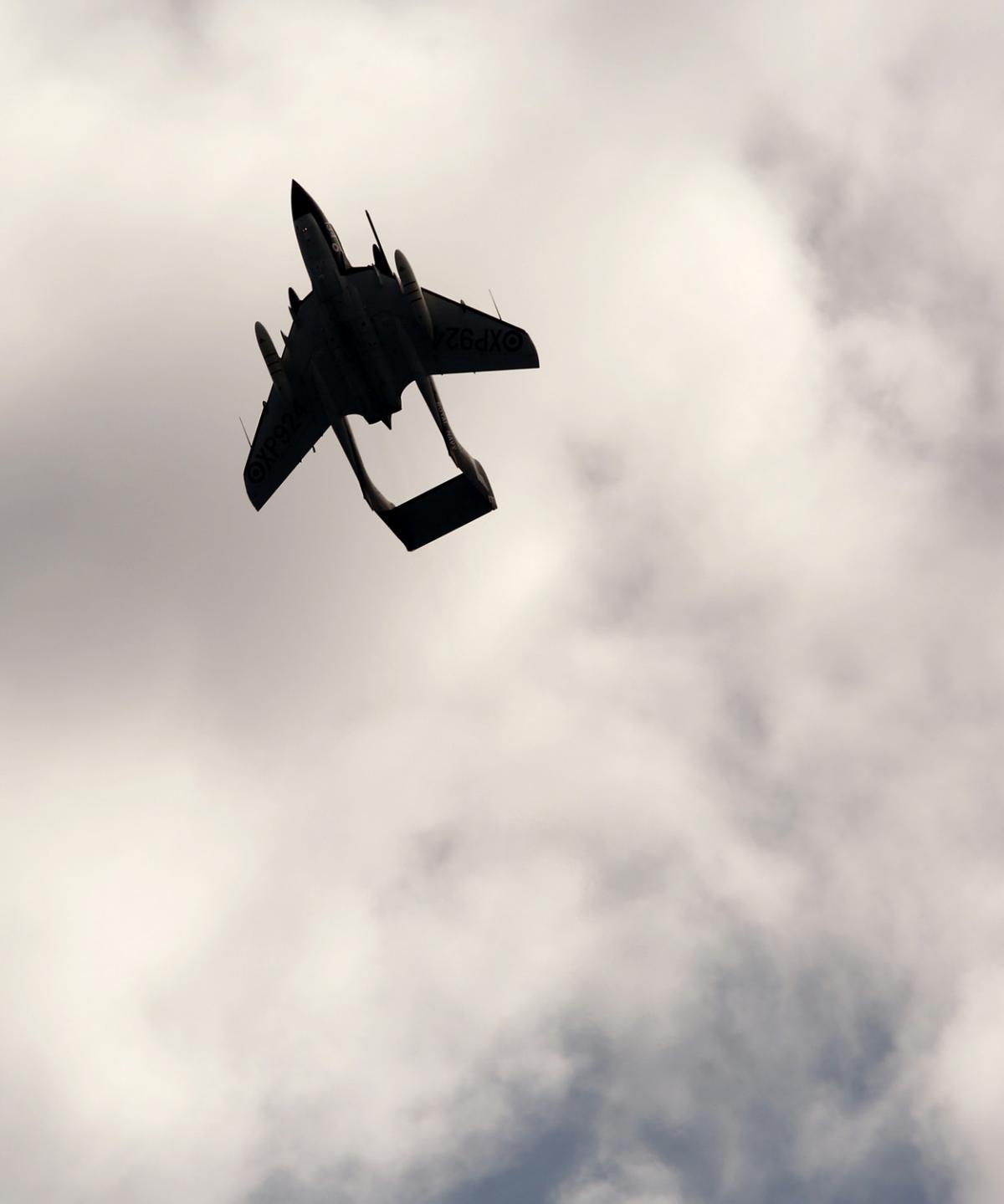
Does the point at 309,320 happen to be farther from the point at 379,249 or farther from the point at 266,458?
the point at 266,458

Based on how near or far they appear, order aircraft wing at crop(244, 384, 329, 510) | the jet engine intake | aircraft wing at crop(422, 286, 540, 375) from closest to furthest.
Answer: the jet engine intake → aircraft wing at crop(422, 286, 540, 375) → aircraft wing at crop(244, 384, 329, 510)

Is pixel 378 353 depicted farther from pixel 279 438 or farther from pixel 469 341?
pixel 279 438

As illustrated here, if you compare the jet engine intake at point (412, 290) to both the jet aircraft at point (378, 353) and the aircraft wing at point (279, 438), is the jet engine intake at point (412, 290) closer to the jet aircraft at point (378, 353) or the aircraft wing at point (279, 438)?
the jet aircraft at point (378, 353)

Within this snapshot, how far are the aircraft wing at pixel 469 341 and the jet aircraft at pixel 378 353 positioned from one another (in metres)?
0.04

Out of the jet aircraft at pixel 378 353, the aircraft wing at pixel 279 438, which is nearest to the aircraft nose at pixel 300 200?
the jet aircraft at pixel 378 353

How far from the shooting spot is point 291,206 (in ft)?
213

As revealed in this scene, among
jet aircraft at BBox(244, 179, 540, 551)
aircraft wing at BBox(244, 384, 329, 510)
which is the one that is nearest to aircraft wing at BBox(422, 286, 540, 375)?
jet aircraft at BBox(244, 179, 540, 551)

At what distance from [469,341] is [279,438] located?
1199cm

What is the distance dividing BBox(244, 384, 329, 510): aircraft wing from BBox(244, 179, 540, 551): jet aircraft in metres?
0.10

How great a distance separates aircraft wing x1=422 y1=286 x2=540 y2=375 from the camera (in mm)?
66938

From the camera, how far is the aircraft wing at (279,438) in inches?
2773

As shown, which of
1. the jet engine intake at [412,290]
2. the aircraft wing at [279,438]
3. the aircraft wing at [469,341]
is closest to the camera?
the jet engine intake at [412,290]

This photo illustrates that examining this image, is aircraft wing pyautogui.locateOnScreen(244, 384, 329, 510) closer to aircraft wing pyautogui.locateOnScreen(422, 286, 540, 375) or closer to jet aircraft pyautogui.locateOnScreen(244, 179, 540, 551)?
jet aircraft pyautogui.locateOnScreen(244, 179, 540, 551)

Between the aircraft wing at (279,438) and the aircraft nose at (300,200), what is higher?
the aircraft nose at (300,200)
